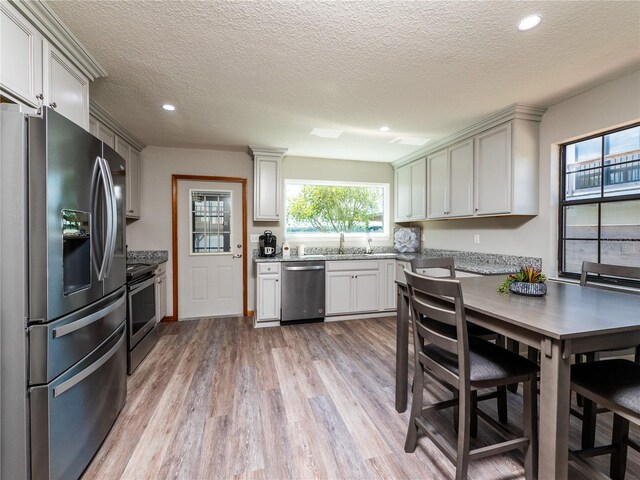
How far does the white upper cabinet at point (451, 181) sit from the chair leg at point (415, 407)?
225 cm

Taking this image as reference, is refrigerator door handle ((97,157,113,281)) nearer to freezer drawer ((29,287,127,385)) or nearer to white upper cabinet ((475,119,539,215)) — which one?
freezer drawer ((29,287,127,385))

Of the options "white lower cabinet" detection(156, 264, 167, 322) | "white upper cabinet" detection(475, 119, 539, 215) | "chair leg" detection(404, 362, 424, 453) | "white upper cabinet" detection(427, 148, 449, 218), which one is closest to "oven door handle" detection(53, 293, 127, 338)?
"chair leg" detection(404, 362, 424, 453)

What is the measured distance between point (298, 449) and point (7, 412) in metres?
1.33

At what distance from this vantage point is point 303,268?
3.75m

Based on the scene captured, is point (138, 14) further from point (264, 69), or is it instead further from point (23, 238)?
point (23, 238)

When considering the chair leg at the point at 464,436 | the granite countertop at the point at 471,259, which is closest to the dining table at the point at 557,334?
the chair leg at the point at 464,436

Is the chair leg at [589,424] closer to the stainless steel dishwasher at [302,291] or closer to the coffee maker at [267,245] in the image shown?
the stainless steel dishwasher at [302,291]

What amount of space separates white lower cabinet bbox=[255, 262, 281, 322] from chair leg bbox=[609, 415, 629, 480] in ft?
10.1

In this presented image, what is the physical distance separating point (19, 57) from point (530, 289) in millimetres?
2989

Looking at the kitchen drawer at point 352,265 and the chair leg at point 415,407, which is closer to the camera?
the chair leg at point 415,407

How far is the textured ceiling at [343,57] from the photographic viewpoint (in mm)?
→ 1506

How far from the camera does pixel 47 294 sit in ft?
3.83

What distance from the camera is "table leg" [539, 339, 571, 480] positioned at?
1080 millimetres

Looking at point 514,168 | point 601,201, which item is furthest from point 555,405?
point 514,168
